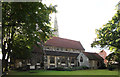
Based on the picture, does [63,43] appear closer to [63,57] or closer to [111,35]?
[63,57]

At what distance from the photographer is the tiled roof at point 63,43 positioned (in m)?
42.9

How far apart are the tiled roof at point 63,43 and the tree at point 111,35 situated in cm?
2039

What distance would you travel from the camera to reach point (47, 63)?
3734 centimetres

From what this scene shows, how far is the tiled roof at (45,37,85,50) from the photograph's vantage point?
4288 cm

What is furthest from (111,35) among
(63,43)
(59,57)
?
(63,43)

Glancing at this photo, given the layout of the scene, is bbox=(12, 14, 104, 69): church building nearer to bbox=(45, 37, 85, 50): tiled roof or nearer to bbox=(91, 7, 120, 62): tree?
bbox=(45, 37, 85, 50): tiled roof

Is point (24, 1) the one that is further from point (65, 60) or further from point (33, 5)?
point (65, 60)

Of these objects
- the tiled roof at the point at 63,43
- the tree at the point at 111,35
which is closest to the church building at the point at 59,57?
the tiled roof at the point at 63,43

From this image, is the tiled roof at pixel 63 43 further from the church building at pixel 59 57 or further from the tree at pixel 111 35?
the tree at pixel 111 35

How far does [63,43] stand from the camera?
47.0m

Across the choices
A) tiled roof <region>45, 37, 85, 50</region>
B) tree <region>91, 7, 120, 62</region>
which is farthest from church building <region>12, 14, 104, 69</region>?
tree <region>91, 7, 120, 62</region>

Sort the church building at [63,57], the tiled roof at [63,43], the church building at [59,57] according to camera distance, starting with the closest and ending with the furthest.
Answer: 1. the church building at [59,57]
2. the church building at [63,57]
3. the tiled roof at [63,43]

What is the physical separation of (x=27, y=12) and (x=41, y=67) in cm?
2702

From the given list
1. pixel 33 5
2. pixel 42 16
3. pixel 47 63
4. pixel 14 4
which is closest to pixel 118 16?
pixel 42 16
